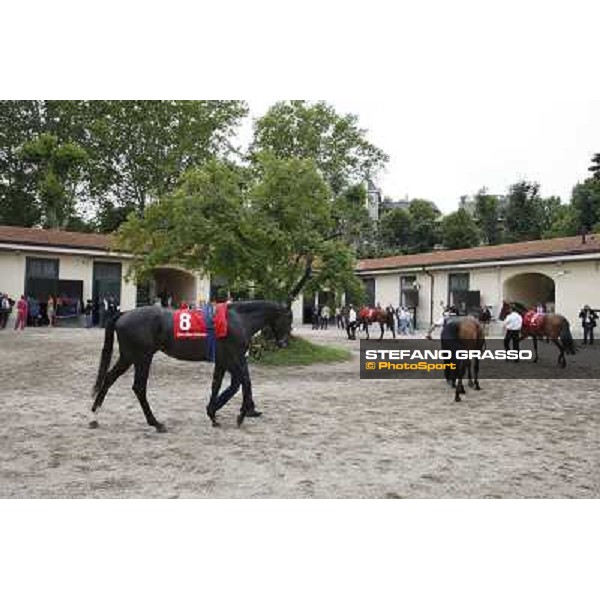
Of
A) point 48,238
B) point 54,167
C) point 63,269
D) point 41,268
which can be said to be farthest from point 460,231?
point 41,268

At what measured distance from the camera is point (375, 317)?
1233 centimetres

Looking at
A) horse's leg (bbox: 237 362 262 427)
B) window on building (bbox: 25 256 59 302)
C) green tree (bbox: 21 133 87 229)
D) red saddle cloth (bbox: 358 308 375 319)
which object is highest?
A: green tree (bbox: 21 133 87 229)

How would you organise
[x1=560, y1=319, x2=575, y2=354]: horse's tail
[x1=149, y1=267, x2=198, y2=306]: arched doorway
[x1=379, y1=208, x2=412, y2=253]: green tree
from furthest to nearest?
A: [x1=379, y1=208, x2=412, y2=253]: green tree → [x1=149, y1=267, x2=198, y2=306]: arched doorway → [x1=560, y1=319, x2=575, y2=354]: horse's tail

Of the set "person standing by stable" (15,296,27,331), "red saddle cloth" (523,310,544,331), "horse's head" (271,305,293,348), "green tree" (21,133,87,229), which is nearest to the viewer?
"horse's head" (271,305,293,348)

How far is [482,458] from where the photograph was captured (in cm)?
504

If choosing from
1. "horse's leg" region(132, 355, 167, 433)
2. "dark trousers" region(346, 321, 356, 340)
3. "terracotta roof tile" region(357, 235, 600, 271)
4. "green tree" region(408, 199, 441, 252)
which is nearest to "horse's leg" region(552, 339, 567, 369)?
"terracotta roof tile" region(357, 235, 600, 271)

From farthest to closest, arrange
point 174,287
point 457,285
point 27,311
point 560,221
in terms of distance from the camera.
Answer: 1. point 560,221
2. point 27,311
3. point 174,287
4. point 457,285

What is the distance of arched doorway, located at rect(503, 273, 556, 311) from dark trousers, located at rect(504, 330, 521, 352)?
3.13ft

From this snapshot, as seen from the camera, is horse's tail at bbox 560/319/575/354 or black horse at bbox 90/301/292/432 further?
horse's tail at bbox 560/319/575/354

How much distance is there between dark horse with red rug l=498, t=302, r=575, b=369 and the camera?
8922 millimetres

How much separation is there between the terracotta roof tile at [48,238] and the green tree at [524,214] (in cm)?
1356

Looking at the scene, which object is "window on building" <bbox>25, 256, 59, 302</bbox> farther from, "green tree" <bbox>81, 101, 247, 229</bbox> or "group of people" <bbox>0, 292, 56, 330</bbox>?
"green tree" <bbox>81, 101, 247, 229</bbox>

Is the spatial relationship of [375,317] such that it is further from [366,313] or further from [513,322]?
[513,322]

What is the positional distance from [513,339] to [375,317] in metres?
3.92
